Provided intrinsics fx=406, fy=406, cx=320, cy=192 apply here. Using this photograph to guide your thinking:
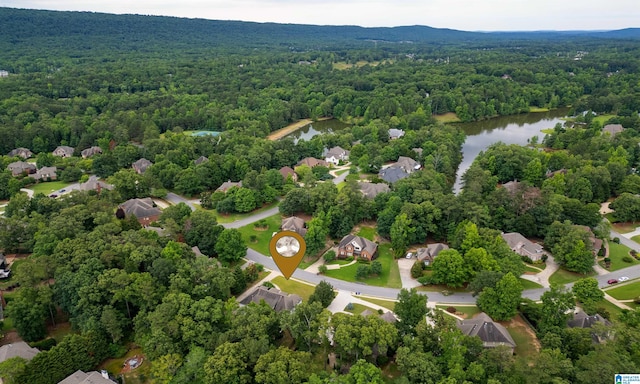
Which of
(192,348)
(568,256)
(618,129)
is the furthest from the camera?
(618,129)

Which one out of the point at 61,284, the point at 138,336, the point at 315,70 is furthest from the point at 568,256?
the point at 315,70

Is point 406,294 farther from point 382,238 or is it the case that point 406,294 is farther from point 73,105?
point 73,105

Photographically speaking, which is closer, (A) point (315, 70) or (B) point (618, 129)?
(B) point (618, 129)

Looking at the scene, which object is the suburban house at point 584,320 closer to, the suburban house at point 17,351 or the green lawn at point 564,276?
the green lawn at point 564,276

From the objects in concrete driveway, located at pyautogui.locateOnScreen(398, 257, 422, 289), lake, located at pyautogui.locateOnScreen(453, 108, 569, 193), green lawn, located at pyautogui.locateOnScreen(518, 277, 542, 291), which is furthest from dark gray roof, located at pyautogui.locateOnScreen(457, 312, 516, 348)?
lake, located at pyautogui.locateOnScreen(453, 108, 569, 193)

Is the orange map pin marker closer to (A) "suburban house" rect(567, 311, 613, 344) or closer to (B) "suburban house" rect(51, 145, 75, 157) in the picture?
(A) "suburban house" rect(567, 311, 613, 344)
